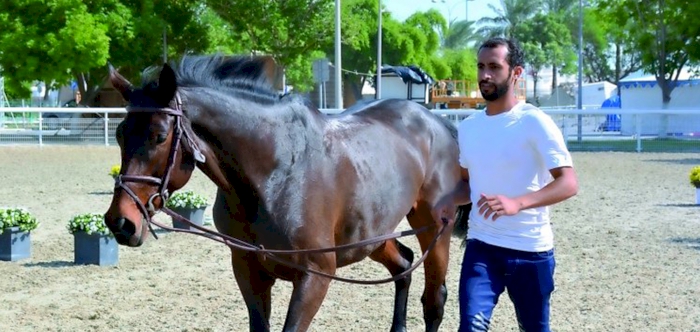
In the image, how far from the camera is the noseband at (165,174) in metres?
4.41

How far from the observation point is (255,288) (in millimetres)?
5211

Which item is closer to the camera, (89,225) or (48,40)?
(89,225)

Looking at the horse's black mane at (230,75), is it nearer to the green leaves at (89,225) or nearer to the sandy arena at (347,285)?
the sandy arena at (347,285)

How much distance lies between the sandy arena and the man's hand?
3.07m

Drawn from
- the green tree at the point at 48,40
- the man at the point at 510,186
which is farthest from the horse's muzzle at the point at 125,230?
the green tree at the point at 48,40

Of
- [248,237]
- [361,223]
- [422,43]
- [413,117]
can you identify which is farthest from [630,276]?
[422,43]

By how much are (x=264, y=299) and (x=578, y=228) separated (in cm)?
750

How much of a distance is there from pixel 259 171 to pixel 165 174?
0.56m

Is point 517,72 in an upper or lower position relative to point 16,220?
upper

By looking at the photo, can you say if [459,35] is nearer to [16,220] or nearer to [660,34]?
[660,34]

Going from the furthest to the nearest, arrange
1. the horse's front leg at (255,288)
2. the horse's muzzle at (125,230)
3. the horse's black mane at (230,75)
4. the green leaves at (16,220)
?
the green leaves at (16,220) → the horse's front leg at (255,288) → the horse's black mane at (230,75) → the horse's muzzle at (125,230)

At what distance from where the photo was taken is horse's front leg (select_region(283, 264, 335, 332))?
490 cm

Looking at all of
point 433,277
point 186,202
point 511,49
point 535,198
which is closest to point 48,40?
point 186,202

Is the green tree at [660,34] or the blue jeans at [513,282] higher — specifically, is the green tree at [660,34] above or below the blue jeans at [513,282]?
above
